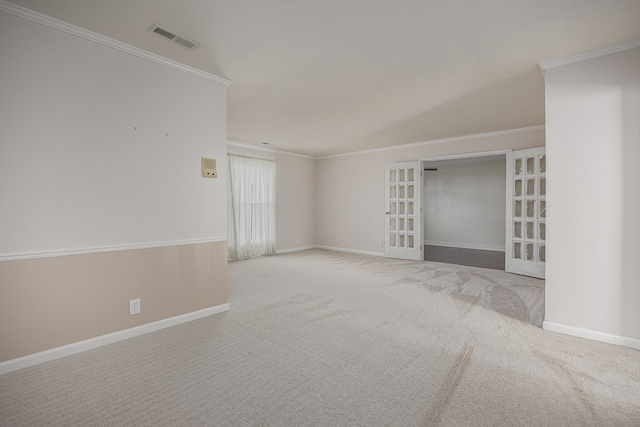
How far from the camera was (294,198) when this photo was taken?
26.1 feet

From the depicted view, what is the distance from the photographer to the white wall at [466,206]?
819 cm

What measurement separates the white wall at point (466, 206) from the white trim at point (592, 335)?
18.9 feet

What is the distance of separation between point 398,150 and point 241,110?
393 cm

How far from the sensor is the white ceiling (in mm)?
2145

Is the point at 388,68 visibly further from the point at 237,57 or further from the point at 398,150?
the point at 398,150

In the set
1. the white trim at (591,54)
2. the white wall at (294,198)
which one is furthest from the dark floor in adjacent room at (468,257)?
the white trim at (591,54)

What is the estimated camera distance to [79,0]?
6.83 ft

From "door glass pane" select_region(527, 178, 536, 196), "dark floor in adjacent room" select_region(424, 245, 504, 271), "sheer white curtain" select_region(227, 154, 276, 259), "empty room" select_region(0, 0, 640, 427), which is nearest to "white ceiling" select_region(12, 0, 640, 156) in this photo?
"empty room" select_region(0, 0, 640, 427)

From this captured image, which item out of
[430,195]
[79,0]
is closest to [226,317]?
[79,0]

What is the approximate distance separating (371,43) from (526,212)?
4345mm

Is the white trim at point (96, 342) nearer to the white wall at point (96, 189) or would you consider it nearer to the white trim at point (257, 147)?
the white wall at point (96, 189)

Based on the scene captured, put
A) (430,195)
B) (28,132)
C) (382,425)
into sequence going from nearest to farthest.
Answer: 1. (382,425)
2. (28,132)
3. (430,195)

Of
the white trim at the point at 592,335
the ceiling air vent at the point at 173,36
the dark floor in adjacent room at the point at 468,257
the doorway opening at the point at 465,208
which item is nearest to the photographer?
the ceiling air vent at the point at 173,36

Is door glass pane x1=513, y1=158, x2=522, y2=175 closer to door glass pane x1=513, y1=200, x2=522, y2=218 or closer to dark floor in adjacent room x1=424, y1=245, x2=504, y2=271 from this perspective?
door glass pane x1=513, y1=200, x2=522, y2=218
